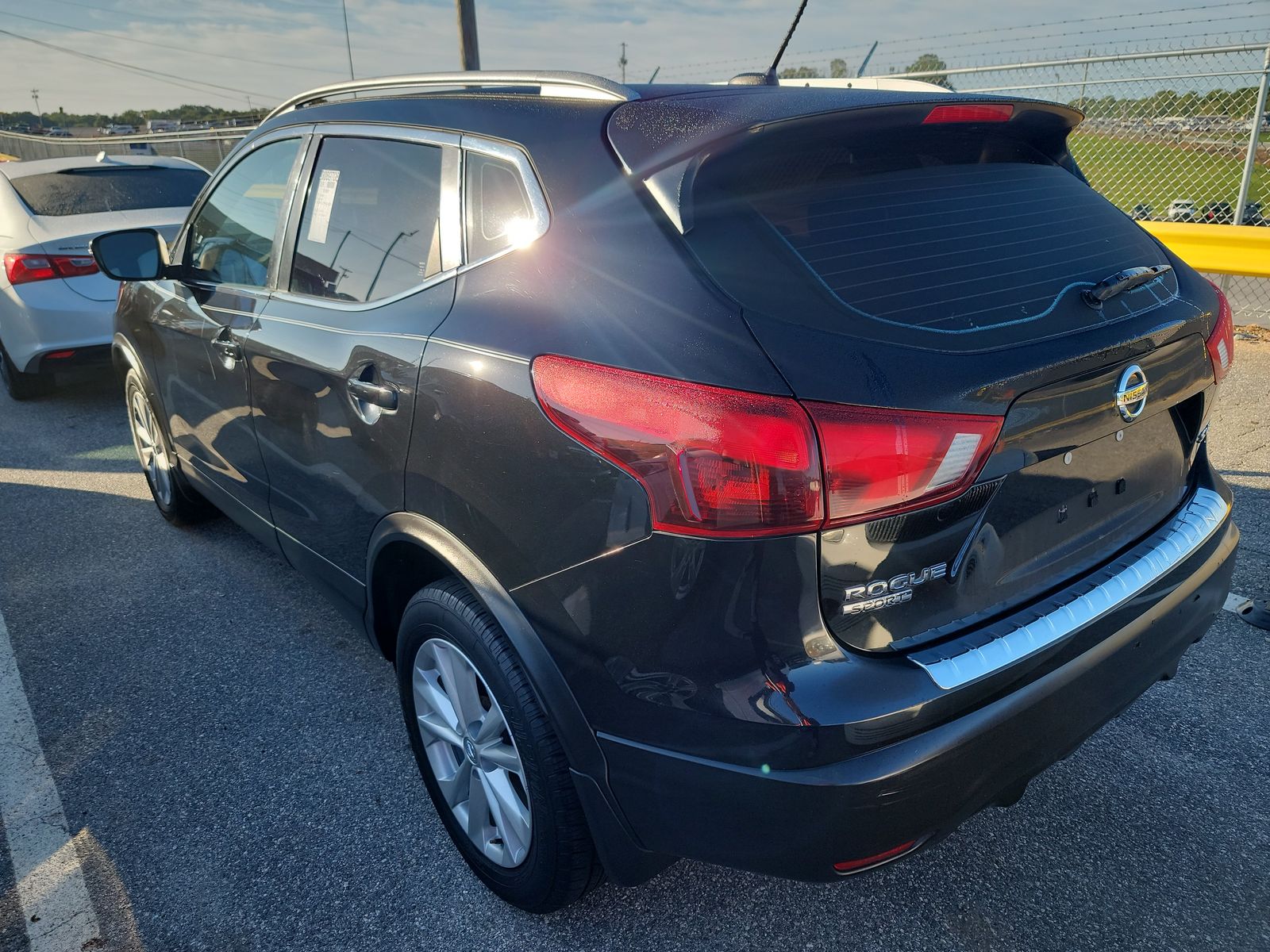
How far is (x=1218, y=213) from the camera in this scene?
7762 mm

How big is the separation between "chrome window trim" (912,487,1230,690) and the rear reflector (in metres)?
0.31

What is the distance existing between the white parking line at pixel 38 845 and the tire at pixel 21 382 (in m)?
4.61

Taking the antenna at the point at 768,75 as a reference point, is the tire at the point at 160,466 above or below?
→ below

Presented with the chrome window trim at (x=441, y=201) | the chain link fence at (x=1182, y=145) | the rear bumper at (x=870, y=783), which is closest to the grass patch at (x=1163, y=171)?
the chain link fence at (x=1182, y=145)

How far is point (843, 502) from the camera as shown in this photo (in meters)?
1.56

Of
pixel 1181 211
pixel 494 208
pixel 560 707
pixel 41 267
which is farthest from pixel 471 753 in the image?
pixel 1181 211

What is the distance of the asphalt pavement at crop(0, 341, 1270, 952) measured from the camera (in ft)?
7.07

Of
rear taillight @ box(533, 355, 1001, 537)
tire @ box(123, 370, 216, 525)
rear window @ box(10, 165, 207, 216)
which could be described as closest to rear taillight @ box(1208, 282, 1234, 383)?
rear taillight @ box(533, 355, 1001, 537)

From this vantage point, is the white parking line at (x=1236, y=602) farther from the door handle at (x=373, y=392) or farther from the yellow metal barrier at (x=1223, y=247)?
the yellow metal barrier at (x=1223, y=247)

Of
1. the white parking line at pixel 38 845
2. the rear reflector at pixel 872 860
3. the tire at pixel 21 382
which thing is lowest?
the white parking line at pixel 38 845

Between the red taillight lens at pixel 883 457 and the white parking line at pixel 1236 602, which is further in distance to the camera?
the white parking line at pixel 1236 602

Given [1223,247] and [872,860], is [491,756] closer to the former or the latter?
[872,860]

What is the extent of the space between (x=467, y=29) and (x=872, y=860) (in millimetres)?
12868

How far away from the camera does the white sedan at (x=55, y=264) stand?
6273 mm
